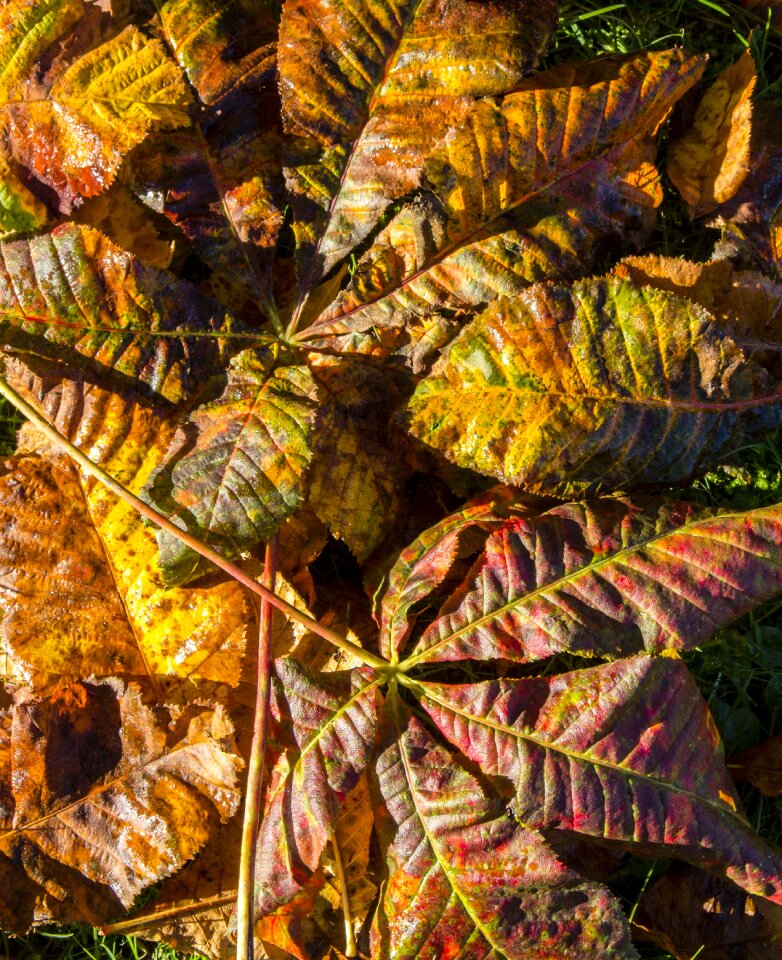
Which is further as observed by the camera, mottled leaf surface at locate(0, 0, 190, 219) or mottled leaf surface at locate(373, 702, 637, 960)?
mottled leaf surface at locate(0, 0, 190, 219)

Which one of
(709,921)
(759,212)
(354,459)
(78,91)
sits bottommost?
(709,921)

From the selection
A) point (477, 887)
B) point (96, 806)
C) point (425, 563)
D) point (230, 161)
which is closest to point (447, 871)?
point (477, 887)

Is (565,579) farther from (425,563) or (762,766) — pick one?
(762,766)

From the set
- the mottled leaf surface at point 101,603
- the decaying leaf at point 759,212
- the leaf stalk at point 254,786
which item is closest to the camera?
the leaf stalk at point 254,786

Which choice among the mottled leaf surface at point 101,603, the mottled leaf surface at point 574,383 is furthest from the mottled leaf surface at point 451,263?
the mottled leaf surface at point 101,603

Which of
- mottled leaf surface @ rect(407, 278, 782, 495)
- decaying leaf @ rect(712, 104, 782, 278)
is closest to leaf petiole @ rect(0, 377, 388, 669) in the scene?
mottled leaf surface @ rect(407, 278, 782, 495)

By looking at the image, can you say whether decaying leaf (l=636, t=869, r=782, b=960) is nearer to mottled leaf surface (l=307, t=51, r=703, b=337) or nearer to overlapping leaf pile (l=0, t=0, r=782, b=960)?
overlapping leaf pile (l=0, t=0, r=782, b=960)

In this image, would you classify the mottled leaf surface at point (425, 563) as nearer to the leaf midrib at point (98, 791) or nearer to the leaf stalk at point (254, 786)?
the leaf stalk at point (254, 786)
